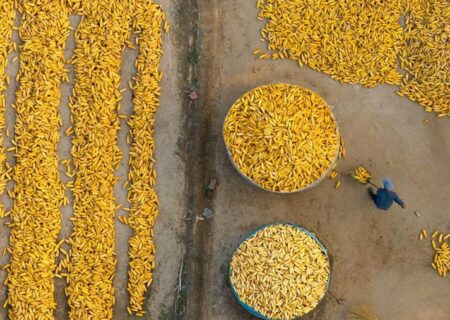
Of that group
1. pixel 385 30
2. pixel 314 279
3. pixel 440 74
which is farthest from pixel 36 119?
pixel 440 74

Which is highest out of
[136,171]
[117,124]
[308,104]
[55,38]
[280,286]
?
[55,38]

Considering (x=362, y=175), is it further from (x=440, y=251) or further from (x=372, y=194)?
(x=440, y=251)

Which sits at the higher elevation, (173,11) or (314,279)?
(173,11)

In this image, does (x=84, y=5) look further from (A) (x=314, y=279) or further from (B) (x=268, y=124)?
(A) (x=314, y=279)

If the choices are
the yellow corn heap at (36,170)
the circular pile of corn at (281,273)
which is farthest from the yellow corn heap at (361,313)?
the yellow corn heap at (36,170)

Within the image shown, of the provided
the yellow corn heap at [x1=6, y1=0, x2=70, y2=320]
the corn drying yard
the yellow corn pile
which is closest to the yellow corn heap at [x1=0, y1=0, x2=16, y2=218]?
the corn drying yard

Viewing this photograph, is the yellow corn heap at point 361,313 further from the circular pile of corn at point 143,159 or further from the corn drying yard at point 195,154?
the circular pile of corn at point 143,159
